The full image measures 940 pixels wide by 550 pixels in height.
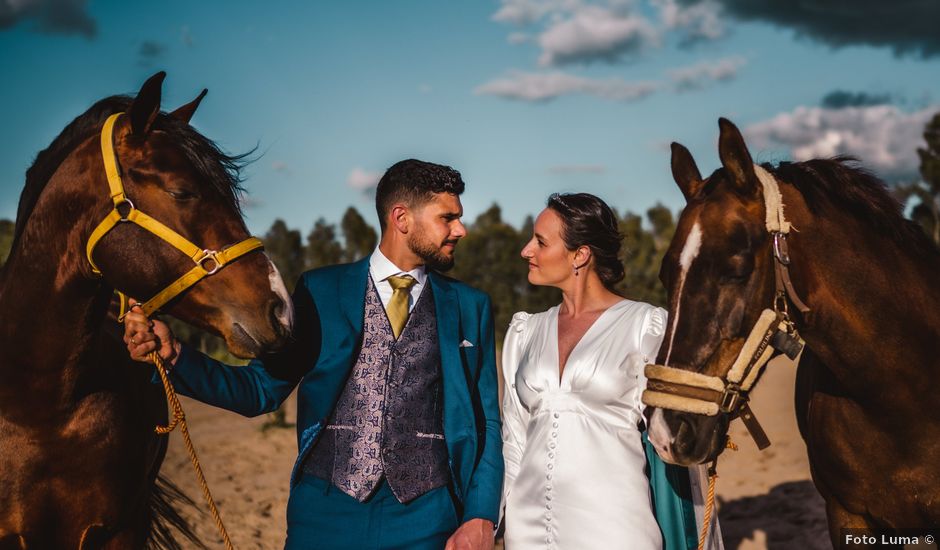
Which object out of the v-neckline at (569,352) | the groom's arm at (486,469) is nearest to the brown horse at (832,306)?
the v-neckline at (569,352)

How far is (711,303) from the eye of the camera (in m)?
2.59

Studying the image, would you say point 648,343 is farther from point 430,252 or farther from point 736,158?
point 430,252

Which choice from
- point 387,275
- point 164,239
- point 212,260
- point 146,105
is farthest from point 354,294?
point 146,105

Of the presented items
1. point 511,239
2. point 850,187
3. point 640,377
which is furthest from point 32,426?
point 511,239

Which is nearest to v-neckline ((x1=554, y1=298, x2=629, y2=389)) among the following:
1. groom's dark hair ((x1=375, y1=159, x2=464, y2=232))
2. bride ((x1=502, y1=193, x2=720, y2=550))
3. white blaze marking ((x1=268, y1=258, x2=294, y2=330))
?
bride ((x1=502, y1=193, x2=720, y2=550))

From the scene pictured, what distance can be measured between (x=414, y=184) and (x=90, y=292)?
4.26 ft

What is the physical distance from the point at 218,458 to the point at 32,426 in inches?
258

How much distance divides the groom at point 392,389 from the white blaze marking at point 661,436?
727mm

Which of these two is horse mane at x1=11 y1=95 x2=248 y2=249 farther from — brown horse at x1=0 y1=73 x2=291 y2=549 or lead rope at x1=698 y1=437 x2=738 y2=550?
lead rope at x1=698 y1=437 x2=738 y2=550

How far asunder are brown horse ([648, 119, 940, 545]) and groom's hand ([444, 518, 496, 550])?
764 millimetres

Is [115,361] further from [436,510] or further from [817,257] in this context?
[817,257]

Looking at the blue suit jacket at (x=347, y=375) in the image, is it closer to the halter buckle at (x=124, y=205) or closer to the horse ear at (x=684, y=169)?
the halter buckle at (x=124, y=205)

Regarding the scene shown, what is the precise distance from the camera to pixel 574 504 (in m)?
3.00

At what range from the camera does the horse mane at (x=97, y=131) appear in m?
2.62
